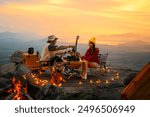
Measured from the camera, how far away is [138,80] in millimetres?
12797

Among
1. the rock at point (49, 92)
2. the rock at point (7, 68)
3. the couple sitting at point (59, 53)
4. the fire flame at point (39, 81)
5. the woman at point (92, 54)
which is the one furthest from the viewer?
the woman at point (92, 54)

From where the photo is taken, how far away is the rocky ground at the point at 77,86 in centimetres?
1506

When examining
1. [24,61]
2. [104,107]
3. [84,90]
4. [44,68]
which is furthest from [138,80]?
[24,61]

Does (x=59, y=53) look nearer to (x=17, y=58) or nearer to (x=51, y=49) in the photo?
(x=51, y=49)

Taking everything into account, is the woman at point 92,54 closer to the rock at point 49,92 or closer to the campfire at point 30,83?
the campfire at point 30,83

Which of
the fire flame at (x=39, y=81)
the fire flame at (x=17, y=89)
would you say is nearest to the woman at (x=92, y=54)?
the fire flame at (x=39, y=81)

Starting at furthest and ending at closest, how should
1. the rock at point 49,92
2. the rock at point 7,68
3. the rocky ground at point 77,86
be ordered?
the rock at point 7,68 → the rock at point 49,92 → the rocky ground at point 77,86

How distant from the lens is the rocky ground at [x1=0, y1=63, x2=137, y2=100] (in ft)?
49.4

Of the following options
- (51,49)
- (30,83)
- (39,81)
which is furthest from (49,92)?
(51,49)

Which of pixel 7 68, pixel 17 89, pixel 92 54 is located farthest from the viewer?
pixel 92 54

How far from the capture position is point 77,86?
1642cm

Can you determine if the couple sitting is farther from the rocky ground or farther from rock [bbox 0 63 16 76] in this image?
rock [bbox 0 63 16 76]

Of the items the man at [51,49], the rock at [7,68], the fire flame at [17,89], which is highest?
the man at [51,49]

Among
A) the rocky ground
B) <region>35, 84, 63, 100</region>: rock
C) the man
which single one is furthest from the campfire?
the man
